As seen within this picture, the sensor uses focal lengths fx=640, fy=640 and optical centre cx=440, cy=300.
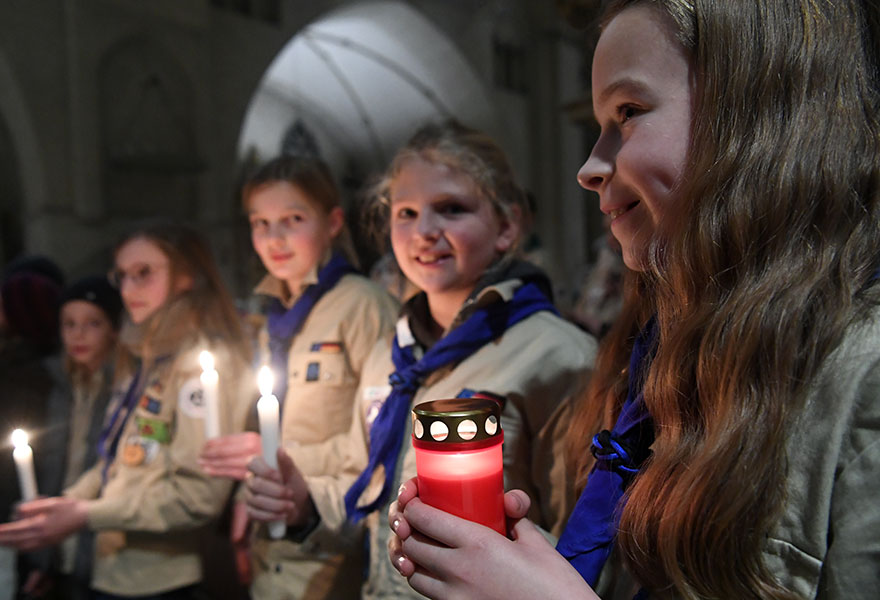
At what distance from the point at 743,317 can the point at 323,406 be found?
5.17 ft

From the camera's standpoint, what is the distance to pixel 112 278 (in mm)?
2623

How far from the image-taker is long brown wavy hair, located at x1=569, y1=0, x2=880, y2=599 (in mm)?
762

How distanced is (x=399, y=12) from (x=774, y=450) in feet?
26.7

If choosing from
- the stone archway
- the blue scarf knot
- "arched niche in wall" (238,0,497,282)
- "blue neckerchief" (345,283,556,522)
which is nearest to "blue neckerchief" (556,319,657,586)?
the blue scarf knot

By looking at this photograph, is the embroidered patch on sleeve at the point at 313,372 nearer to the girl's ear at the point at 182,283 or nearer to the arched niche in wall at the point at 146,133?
the girl's ear at the point at 182,283

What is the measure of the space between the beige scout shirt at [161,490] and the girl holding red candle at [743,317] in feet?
4.82

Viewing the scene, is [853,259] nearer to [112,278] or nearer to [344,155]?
[112,278]

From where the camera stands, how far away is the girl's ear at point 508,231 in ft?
5.74

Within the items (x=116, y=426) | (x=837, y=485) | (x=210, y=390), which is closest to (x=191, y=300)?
(x=116, y=426)

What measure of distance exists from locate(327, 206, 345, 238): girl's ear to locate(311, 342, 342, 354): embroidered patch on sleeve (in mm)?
448

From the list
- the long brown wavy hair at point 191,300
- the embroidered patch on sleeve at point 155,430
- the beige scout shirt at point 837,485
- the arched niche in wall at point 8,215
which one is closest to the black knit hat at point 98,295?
the long brown wavy hair at point 191,300

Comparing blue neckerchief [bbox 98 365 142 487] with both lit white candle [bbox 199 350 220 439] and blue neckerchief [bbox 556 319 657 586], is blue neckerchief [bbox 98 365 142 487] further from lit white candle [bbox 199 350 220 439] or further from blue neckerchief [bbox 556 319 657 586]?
blue neckerchief [bbox 556 319 657 586]

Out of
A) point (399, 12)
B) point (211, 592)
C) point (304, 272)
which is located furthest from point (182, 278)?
point (399, 12)

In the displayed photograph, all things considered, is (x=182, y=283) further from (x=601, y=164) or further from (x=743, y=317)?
(x=743, y=317)
